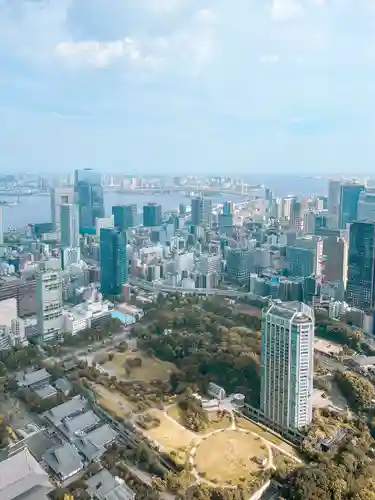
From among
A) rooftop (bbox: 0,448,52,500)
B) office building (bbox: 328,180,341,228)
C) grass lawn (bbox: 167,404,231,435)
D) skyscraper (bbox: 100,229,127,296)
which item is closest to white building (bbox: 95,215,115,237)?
skyscraper (bbox: 100,229,127,296)

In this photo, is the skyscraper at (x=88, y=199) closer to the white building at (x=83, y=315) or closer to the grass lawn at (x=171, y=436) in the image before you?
the white building at (x=83, y=315)

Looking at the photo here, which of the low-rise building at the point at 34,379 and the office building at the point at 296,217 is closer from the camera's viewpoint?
the low-rise building at the point at 34,379

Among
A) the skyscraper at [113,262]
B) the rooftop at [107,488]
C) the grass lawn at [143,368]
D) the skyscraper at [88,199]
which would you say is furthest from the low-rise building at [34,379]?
the skyscraper at [88,199]

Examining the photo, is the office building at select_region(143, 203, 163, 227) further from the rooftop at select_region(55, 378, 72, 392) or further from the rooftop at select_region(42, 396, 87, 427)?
the rooftop at select_region(42, 396, 87, 427)

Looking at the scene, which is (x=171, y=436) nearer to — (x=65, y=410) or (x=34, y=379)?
(x=65, y=410)

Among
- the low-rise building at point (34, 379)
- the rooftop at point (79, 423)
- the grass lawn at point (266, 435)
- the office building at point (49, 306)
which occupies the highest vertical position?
the office building at point (49, 306)

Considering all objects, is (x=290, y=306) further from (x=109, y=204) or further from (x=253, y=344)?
(x=109, y=204)
